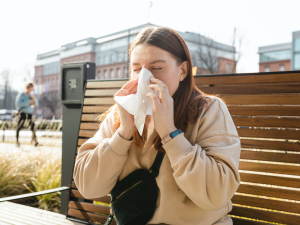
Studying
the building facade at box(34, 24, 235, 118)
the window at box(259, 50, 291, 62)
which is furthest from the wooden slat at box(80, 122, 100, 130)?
the window at box(259, 50, 291, 62)

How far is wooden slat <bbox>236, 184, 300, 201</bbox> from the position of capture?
181 cm

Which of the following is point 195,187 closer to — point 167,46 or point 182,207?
point 182,207

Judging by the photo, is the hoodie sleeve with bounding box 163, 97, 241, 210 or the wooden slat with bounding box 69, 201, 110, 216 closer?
the hoodie sleeve with bounding box 163, 97, 241, 210

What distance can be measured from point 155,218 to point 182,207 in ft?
0.55

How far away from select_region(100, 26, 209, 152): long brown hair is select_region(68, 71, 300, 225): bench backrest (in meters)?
0.56

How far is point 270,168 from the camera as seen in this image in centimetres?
189

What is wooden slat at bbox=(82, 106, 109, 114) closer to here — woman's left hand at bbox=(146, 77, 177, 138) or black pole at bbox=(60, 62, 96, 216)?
black pole at bbox=(60, 62, 96, 216)

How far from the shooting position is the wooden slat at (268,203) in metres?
1.79

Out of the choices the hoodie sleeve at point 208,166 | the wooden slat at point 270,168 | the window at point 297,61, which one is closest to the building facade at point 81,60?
the window at point 297,61

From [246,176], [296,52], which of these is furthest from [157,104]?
[296,52]

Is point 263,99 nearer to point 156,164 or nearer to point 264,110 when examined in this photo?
point 264,110

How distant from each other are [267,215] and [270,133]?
53 cm

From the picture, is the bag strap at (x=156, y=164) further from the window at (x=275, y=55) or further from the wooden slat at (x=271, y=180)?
the window at (x=275, y=55)

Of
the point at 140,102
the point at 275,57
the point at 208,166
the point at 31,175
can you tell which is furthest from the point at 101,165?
the point at 275,57
